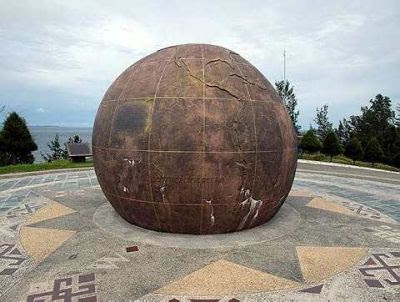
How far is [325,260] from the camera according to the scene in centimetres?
827

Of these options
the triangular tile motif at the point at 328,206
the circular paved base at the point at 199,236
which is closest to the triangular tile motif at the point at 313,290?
the circular paved base at the point at 199,236

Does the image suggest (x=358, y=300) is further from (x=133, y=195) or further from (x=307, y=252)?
(x=133, y=195)

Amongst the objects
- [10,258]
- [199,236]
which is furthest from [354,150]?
[10,258]

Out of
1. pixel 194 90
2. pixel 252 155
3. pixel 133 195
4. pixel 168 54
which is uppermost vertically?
pixel 168 54

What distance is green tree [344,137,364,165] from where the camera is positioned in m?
34.3

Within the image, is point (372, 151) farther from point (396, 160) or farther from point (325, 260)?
point (325, 260)

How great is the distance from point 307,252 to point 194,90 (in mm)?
4949

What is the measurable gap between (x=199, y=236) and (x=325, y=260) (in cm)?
323

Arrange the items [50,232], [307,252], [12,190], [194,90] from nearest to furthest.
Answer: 1. [307,252]
2. [194,90]
3. [50,232]
4. [12,190]

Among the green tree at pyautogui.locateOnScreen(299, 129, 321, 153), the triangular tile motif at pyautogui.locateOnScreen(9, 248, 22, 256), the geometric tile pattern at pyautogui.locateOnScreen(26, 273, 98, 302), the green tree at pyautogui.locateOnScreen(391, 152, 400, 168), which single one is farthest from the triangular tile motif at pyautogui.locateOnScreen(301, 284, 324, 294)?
the green tree at pyautogui.locateOnScreen(391, 152, 400, 168)

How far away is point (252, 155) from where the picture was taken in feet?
30.5

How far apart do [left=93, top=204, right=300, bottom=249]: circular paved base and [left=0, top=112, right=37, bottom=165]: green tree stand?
18115mm

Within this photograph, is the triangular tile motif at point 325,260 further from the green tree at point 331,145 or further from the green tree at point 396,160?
the green tree at point 396,160

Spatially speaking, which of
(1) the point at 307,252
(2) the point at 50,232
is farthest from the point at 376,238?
(2) the point at 50,232
